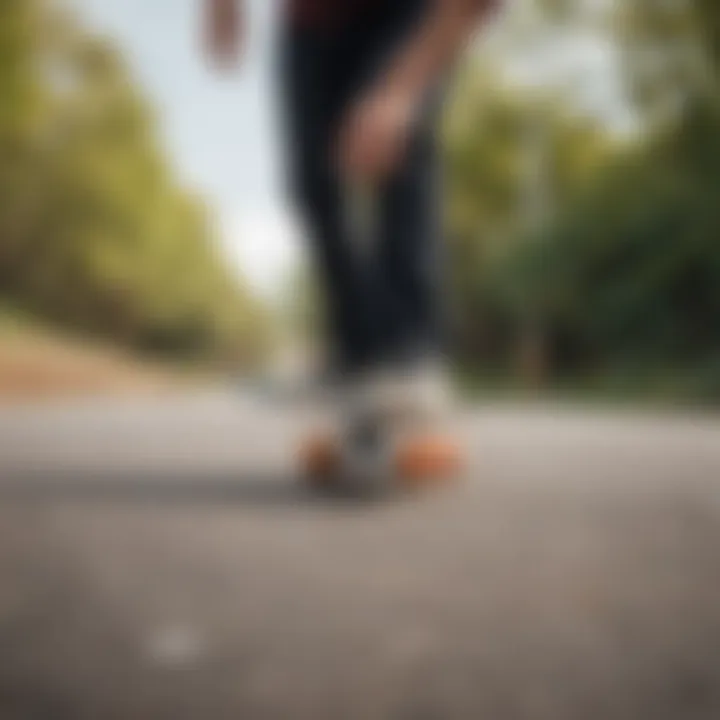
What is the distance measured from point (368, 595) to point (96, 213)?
85cm

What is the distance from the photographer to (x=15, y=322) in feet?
3.75

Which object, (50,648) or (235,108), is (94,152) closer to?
(235,108)

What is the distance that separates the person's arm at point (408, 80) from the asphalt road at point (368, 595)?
296 mm

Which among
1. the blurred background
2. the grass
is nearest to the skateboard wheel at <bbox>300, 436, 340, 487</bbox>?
the blurred background

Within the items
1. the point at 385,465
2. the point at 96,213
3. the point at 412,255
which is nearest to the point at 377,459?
the point at 385,465

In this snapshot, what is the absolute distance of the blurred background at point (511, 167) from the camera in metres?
0.63

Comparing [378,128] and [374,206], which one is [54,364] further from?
[378,128]

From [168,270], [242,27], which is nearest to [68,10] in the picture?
[242,27]

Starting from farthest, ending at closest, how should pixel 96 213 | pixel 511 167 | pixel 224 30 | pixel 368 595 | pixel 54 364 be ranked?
pixel 54 364
pixel 96 213
pixel 511 167
pixel 224 30
pixel 368 595

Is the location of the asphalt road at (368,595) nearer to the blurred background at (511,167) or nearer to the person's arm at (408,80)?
the blurred background at (511,167)

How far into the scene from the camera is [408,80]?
2.34 feet

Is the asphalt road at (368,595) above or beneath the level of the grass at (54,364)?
above

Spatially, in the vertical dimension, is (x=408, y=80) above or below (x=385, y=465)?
above

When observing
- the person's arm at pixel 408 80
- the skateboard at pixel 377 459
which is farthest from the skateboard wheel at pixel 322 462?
the person's arm at pixel 408 80
